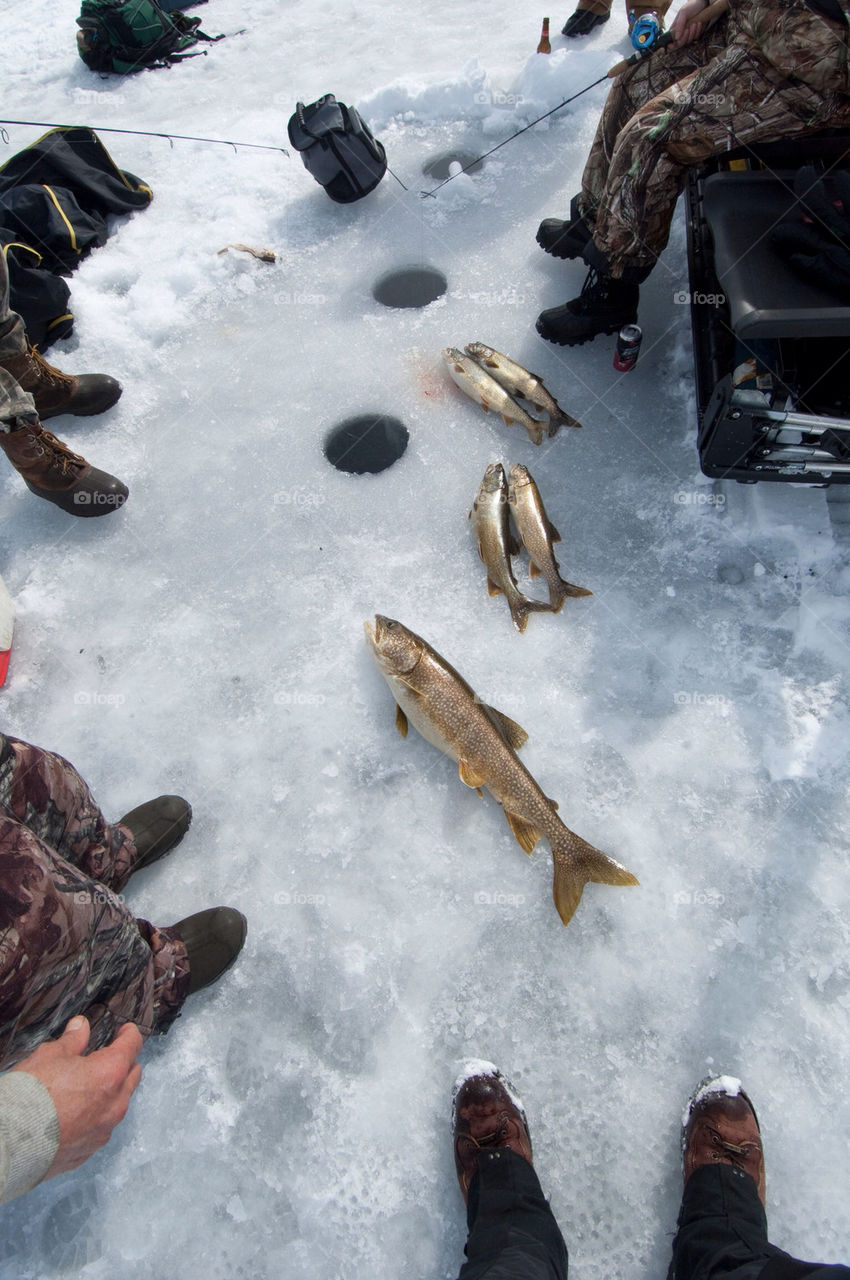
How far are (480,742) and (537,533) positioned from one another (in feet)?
3.83

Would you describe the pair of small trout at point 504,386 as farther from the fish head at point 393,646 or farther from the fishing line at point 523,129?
the fishing line at point 523,129

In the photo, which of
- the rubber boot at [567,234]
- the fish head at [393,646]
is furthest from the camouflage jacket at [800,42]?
the fish head at [393,646]

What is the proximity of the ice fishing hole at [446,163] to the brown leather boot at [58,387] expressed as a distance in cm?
302

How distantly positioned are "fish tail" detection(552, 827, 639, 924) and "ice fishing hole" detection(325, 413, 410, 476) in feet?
7.78

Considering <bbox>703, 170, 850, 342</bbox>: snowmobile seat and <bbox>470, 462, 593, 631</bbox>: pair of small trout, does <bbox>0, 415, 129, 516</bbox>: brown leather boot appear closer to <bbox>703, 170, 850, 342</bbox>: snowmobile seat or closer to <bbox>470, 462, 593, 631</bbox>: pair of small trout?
<bbox>470, 462, 593, 631</bbox>: pair of small trout

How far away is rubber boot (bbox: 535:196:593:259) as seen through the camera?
167 inches

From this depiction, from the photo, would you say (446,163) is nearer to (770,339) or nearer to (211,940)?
(770,339)

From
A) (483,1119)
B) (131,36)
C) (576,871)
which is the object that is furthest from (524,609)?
(131,36)

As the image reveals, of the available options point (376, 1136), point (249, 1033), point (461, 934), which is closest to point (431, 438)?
point (461, 934)

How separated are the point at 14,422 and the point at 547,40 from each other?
17.7ft


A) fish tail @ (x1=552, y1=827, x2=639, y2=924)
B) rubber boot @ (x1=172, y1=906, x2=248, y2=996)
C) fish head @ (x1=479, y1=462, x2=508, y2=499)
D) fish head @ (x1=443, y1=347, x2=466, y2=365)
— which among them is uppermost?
fish head @ (x1=443, y1=347, x2=466, y2=365)

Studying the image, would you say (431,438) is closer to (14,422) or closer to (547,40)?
(14,422)

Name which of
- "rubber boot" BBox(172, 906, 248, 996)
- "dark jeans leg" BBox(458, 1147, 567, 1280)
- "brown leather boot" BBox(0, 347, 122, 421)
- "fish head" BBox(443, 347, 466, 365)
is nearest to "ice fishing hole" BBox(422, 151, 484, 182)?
"fish head" BBox(443, 347, 466, 365)

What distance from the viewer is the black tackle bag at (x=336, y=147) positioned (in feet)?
15.0
